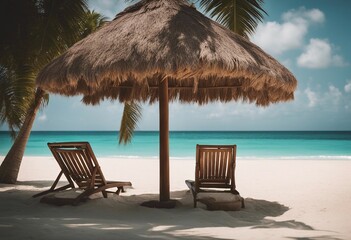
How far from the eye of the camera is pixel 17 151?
6414 mm

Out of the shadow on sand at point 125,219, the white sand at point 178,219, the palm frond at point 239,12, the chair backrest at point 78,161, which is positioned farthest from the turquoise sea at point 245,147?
the shadow on sand at point 125,219

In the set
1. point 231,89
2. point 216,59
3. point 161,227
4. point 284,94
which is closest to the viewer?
point 161,227

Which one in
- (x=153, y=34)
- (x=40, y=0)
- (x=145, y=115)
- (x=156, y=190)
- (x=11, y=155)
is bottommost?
(x=156, y=190)

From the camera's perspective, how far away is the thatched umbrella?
370 centimetres

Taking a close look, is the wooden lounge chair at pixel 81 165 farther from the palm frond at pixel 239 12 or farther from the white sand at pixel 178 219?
the palm frond at pixel 239 12

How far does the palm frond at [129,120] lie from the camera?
8.00 m

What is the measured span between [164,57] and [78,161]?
167 cm

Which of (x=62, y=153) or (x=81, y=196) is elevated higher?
(x=62, y=153)

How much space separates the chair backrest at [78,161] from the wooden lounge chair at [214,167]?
3.75 feet

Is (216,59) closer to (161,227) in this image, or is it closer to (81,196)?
(161,227)

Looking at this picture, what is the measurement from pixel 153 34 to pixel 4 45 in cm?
311

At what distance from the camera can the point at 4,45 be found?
586 centimetres

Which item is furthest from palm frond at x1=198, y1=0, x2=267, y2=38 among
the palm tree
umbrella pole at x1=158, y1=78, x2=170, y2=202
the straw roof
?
umbrella pole at x1=158, y1=78, x2=170, y2=202

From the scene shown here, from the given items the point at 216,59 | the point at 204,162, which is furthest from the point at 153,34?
the point at 204,162
